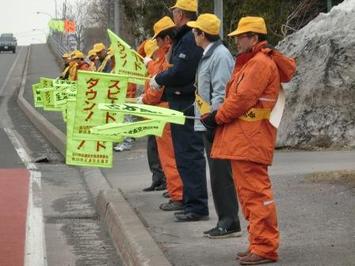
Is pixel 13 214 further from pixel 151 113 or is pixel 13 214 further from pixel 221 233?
pixel 151 113

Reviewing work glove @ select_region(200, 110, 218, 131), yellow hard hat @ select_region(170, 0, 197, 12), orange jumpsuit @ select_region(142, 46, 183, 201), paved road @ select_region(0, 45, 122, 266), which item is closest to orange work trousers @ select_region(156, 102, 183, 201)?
orange jumpsuit @ select_region(142, 46, 183, 201)

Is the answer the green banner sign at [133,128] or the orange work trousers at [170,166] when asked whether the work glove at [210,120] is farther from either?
the orange work trousers at [170,166]

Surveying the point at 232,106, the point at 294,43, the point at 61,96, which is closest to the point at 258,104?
the point at 232,106

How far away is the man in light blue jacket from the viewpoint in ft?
21.0

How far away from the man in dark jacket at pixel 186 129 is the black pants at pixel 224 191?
0.78 metres

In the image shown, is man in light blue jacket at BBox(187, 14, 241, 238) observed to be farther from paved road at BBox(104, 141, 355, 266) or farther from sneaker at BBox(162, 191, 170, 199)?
sneaker at BBox(162, 191, 170, 199)

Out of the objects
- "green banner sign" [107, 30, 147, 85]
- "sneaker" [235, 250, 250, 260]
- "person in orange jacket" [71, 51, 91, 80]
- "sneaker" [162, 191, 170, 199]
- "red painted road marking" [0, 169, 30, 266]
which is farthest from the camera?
"person in orange jacket" [71, 51, 91, 80]

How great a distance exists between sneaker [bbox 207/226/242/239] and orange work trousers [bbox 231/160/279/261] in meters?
0.95

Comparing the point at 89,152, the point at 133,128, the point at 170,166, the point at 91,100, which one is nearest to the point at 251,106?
the point at 133,128

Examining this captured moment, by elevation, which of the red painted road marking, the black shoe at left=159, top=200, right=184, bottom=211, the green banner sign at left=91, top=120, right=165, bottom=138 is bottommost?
the red painted road marking

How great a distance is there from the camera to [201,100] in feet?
21.2

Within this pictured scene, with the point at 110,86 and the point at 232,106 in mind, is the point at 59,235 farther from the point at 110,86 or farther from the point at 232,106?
the point at 232,106

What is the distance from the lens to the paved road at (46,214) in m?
6.89

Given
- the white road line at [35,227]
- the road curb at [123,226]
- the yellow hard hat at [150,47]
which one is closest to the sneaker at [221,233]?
the road curb at [123,226]
